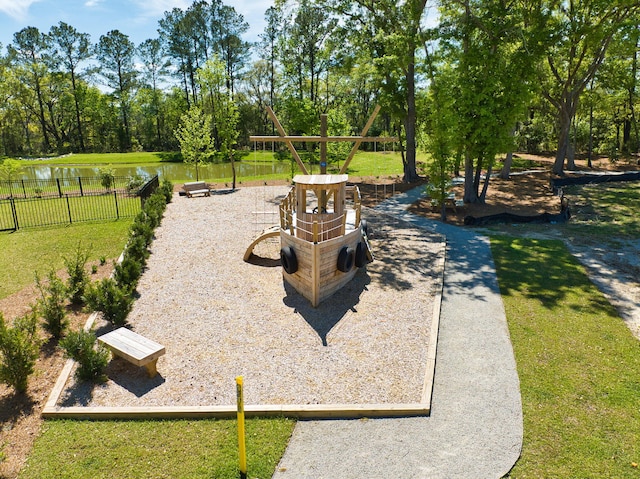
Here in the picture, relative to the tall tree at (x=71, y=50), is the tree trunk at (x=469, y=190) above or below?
below

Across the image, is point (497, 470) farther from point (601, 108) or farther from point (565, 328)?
point (601, 108)

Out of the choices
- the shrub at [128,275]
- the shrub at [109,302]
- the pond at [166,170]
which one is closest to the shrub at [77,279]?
the shrub at [128,275]

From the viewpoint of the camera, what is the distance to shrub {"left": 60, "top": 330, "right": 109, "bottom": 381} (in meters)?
7.43

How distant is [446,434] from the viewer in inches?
248

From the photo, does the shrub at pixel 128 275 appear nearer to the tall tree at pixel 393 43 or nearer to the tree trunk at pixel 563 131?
the tall tree at pixel 393 43

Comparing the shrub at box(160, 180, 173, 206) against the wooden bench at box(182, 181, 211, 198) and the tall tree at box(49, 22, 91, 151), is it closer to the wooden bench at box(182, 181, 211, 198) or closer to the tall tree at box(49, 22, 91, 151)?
the wooden bench at box(182, 181, 211, 198)

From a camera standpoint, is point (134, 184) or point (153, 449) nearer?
point (153, 449)

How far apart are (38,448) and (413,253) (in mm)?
11611

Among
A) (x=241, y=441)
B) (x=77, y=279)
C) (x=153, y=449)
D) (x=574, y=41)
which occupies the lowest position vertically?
(x=153, y=449)

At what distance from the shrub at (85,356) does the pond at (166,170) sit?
104 feet

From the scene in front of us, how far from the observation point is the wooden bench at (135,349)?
7.47 metres

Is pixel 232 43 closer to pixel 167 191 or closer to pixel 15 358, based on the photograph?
pixel 167 191

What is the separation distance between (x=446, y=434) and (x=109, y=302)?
292 inches

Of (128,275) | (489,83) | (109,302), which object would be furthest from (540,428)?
(489,83)
